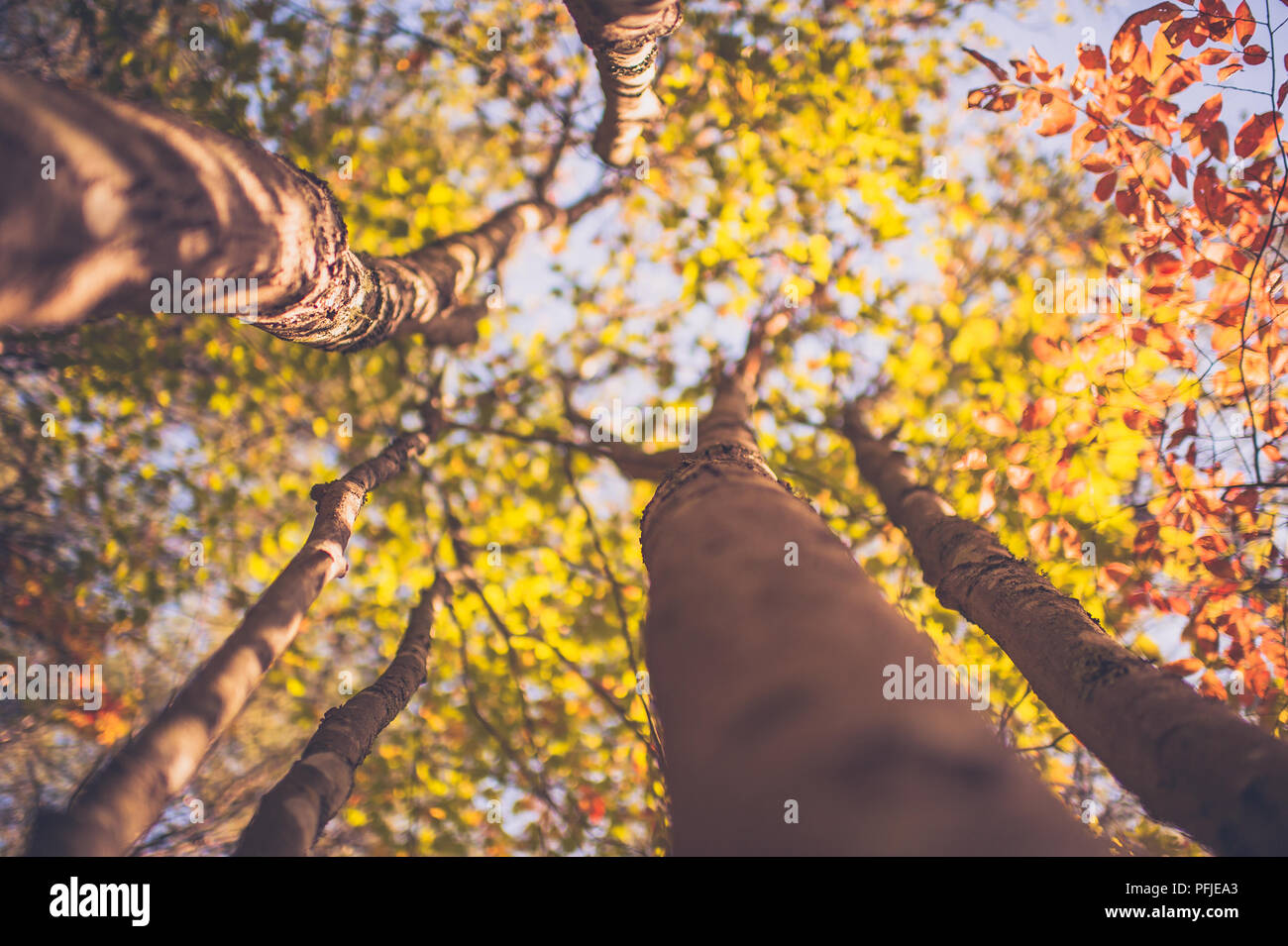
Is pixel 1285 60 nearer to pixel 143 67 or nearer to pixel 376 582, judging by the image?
pixel 376 582

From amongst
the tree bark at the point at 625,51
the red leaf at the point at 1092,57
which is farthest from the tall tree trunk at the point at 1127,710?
the tree bark at the point at 625,51

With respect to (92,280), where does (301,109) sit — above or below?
above

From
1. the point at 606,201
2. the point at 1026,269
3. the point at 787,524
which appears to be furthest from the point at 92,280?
the point at 1026,269

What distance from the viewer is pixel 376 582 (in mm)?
5754

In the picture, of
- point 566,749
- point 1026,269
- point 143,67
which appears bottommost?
point 566,749

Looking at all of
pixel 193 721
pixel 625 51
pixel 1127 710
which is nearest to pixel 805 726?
pixel 1127 710

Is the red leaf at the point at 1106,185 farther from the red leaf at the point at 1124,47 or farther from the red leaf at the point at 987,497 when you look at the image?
the red leaf at the point at 987,497

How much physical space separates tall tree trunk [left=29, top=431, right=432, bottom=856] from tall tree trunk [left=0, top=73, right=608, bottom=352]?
1360 millimetres

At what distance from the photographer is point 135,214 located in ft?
3.90

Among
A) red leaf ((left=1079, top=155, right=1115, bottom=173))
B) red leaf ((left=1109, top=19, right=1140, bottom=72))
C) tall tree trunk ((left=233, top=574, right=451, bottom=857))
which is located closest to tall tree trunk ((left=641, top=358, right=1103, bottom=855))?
tall tree trunk ((left=233, top=574, right=451, bottom=857))

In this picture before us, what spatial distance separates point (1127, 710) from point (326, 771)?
3.40 meters

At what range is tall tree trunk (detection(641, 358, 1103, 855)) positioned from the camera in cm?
84

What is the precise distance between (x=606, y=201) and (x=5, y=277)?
6.48 metres
